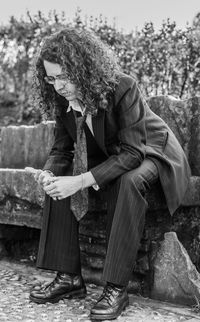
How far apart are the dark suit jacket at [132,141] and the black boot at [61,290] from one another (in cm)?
61

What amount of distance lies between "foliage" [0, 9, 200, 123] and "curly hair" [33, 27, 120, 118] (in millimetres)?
2435

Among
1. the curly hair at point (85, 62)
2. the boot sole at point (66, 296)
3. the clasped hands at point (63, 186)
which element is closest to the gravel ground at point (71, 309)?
the boot sole at point (66, 296)

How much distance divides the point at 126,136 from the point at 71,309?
901mm

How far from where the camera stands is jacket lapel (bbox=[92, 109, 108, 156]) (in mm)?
2902

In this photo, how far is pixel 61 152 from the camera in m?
3.28

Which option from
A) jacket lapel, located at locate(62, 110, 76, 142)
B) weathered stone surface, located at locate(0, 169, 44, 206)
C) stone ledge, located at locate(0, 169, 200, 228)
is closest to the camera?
jacket lapel, located at locate(62, 110, 76, 142)

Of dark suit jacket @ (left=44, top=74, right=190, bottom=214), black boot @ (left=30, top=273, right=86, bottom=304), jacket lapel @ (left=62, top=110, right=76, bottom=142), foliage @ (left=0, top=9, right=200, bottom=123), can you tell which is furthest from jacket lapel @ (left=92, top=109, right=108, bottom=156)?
foliage @ (left=0, top=9, right=200, bottom=123)

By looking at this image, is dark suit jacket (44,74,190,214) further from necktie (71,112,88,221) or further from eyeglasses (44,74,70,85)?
eyeglasses (44,74,70,85)

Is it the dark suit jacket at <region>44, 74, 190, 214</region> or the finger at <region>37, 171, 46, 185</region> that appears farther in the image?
the finger at <region>37, 171, 46, 185</region>

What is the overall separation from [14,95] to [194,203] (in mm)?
4688

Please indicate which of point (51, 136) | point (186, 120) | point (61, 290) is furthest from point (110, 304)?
point (51, 136)

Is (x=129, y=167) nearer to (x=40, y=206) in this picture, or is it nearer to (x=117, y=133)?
(x=117, y=133)

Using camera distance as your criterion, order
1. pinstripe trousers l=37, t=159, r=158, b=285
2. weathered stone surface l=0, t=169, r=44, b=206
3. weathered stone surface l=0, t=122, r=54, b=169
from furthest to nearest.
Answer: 1. weathered stone surface l=0, t=122, r=54, b=169
2. weathered stone surface l=0, t=169, r=44, b=206
3. pinstripe trousers l=37, t=159, r=158, b=285

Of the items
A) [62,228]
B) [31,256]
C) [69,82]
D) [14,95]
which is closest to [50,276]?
[31,256]
